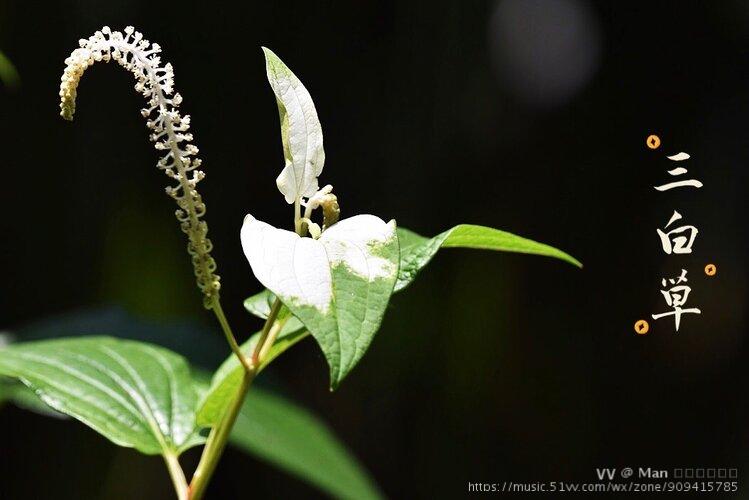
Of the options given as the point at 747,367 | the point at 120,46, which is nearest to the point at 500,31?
the point at 747,367

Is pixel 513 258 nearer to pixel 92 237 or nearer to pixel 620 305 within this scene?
pixel 620 305

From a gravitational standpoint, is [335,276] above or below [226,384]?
above

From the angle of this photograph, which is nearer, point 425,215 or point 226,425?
point 226,425

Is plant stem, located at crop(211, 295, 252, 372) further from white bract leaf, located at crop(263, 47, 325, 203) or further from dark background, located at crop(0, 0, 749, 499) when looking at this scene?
dark background, located at crop(0, 0, 749, 499)

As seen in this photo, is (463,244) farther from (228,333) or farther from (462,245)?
(228,333)

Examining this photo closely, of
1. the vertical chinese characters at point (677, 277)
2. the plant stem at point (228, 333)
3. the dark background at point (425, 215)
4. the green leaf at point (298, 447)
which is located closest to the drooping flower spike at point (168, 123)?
the plant stem at point (228, 333)

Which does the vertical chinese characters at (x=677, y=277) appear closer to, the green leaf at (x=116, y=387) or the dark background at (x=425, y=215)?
the dark background at (x=425, y=215)

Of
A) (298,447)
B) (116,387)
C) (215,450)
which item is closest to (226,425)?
(215,450)
